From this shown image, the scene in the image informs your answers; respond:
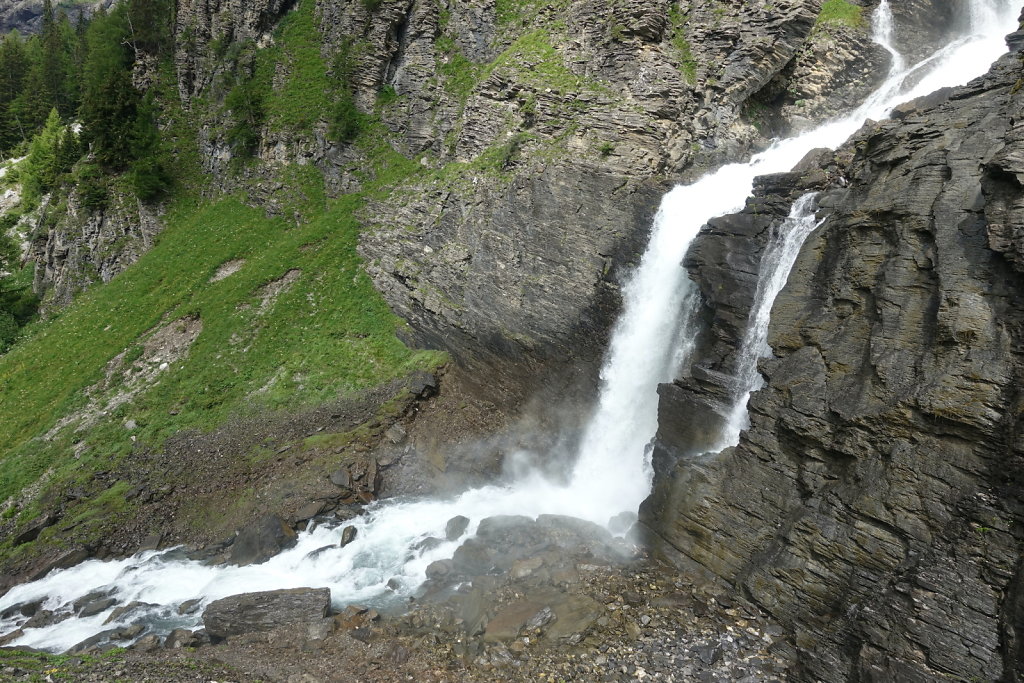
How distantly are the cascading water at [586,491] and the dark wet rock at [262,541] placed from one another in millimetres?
340

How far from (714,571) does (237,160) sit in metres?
38.6

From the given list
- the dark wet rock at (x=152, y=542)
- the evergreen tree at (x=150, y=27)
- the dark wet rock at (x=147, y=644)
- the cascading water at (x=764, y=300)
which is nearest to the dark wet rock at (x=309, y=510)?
the dark wet rock at (x=152, y=542)

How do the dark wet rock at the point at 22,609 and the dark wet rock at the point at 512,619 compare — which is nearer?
the dark wet rock at the point at 512,619

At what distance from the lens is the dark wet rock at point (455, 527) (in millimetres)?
16391

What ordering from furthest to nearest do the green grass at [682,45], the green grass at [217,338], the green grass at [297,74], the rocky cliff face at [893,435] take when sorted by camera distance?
the green grass at [297,74] → the green grass at [682,45] → the green grass at [217,338] → the rocky cliff face at [893,435]

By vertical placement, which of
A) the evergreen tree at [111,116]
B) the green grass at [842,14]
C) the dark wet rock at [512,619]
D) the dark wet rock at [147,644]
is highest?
the green grass at [842,14]

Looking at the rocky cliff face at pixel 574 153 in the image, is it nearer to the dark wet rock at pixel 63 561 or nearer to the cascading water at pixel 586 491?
the cascading water at pixel 586 491

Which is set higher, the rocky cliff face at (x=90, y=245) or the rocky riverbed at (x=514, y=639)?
the rocky cliff face at (x=90, y=245)

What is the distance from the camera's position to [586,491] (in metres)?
18.7

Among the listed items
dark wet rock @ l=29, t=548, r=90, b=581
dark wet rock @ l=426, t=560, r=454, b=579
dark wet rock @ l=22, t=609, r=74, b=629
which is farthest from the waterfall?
dark wet rock @ l=29, t=548, r=90, b=581

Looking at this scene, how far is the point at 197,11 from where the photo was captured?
40.7m

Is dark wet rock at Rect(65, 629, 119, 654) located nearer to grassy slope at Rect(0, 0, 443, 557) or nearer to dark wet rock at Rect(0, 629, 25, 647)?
dark wet rock at Rect(0, 629, 25, 647)

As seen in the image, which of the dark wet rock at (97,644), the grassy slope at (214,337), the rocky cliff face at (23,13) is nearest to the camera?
the dark wet rock at (97,644)

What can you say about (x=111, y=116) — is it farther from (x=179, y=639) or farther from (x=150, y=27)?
(x=179, y=639)
